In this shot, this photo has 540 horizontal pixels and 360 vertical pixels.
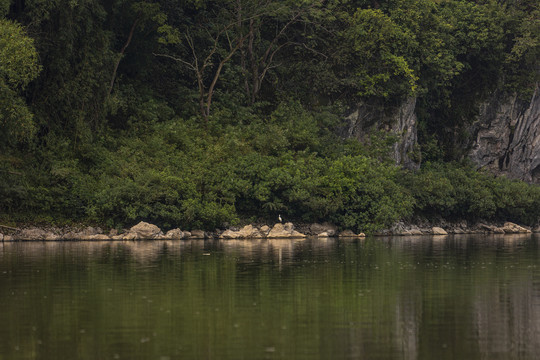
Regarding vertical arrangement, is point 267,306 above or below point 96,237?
below

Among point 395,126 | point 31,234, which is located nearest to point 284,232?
point 31,234

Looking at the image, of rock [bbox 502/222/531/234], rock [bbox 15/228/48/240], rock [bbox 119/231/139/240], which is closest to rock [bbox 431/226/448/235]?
rock [bbox 502/222/531/234]

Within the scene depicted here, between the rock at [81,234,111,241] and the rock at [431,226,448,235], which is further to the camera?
the rock at [431,226,448,235]

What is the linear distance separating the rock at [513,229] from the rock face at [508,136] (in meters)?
10.6

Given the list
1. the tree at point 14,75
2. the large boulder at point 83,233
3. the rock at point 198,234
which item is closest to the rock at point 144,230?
the large boulder at point 83,233

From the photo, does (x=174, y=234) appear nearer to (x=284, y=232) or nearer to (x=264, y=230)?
(x=264, y=230)

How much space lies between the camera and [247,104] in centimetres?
5928

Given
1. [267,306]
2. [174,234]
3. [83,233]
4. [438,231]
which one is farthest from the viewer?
[438,231]

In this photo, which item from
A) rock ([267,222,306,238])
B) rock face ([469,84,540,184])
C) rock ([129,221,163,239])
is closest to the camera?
rock ([129,221,163,239])

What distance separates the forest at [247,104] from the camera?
4475 cm

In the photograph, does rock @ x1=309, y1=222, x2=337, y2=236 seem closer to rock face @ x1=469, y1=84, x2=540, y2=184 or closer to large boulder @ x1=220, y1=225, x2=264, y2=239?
large boulder @ x1=220, y1=225, x2=264, y2=239

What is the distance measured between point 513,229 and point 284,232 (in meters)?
23.6

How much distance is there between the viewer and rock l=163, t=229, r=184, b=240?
149ft

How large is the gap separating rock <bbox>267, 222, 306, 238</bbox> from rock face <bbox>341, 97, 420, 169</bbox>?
16.0 metres
